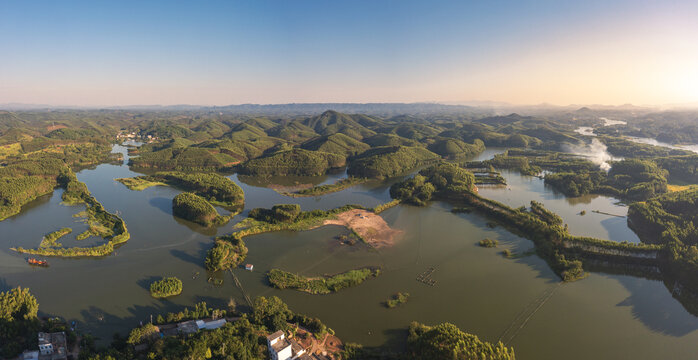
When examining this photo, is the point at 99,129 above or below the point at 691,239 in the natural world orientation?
above

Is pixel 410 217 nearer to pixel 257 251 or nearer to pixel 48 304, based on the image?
pixel 257 251

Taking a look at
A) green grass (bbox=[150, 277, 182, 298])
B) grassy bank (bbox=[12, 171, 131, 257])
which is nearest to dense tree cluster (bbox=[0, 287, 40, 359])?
green grass (bbox=[150, 277, 182, 298])

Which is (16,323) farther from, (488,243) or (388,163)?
(388,163)

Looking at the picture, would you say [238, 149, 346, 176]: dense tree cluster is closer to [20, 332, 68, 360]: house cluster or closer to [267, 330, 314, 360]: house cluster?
[20, 332, 68, 360]: house cluster

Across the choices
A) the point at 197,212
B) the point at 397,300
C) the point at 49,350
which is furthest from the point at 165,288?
the point at 397,300

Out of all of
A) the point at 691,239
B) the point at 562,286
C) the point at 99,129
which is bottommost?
the point at 562,286

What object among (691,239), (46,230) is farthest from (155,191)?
(691,239)
